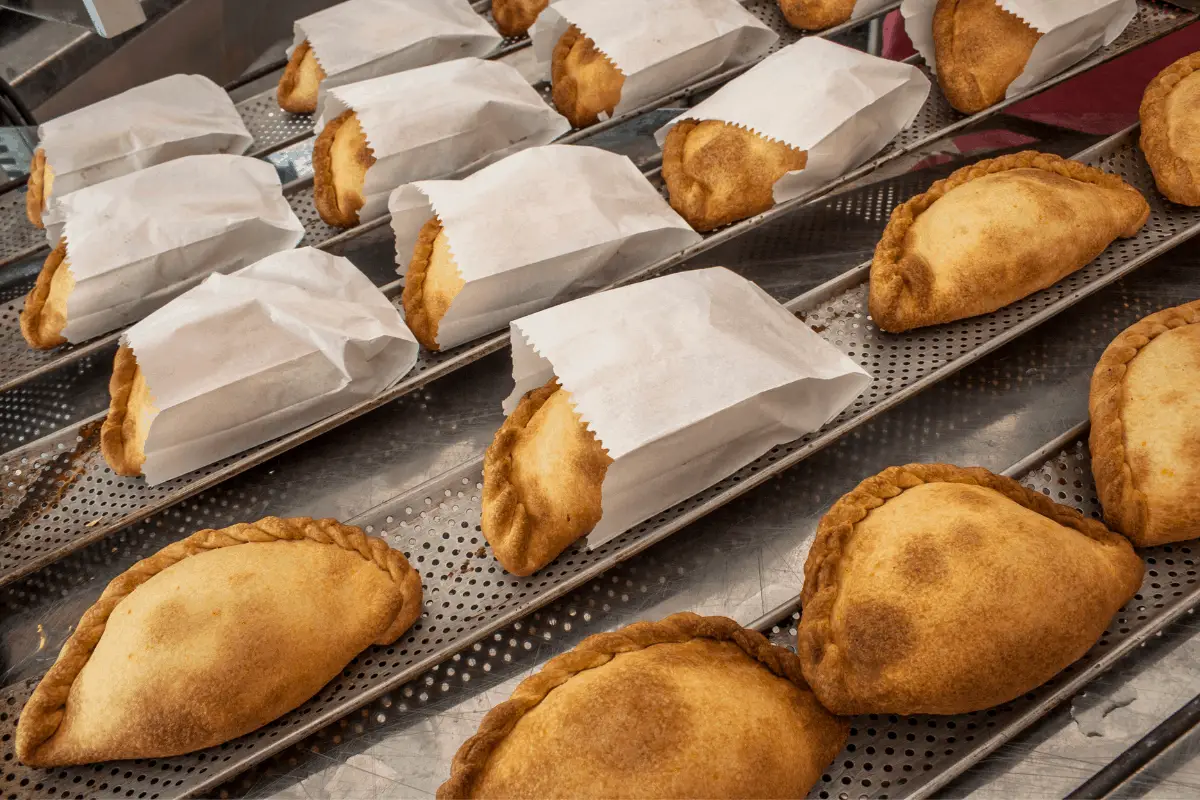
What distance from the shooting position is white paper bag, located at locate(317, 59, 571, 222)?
2.36 meters

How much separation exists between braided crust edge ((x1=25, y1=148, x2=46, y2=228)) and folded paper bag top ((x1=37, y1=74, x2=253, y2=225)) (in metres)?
0.02

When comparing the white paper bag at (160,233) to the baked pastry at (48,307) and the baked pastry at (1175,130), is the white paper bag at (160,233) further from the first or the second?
the baked pastry at (1175,130)

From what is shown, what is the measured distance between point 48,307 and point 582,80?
1.52 meters

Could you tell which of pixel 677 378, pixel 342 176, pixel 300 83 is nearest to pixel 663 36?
pixel 342 176

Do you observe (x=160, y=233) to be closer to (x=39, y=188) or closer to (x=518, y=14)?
(x=39, y=188)

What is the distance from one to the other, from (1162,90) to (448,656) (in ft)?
6.96

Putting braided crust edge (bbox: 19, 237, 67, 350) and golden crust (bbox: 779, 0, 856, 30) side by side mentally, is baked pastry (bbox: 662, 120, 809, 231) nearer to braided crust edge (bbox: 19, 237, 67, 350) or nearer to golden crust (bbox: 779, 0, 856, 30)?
golden crust (bbox: 779, 0, 856, 30)

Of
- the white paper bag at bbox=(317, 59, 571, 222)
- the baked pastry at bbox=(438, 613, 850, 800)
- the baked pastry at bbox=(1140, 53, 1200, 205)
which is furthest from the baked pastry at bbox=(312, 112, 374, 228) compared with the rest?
the baked pastry at bbox=(1140, 53, 1200, 205)

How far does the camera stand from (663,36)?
251 centimetres

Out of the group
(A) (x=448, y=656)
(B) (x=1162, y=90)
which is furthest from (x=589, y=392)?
(B) (x=1162, y=90)

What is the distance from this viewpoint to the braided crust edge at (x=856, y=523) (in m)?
1.41

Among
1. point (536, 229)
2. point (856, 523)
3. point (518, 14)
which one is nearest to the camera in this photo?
point (856, 523)

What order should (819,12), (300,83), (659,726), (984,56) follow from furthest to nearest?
1. (300,83)
2. (819,12)
3. (984,56)
4. (659,726)

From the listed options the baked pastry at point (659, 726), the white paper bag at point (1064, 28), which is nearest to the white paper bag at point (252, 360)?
the baked pastry at point (659, 726)
